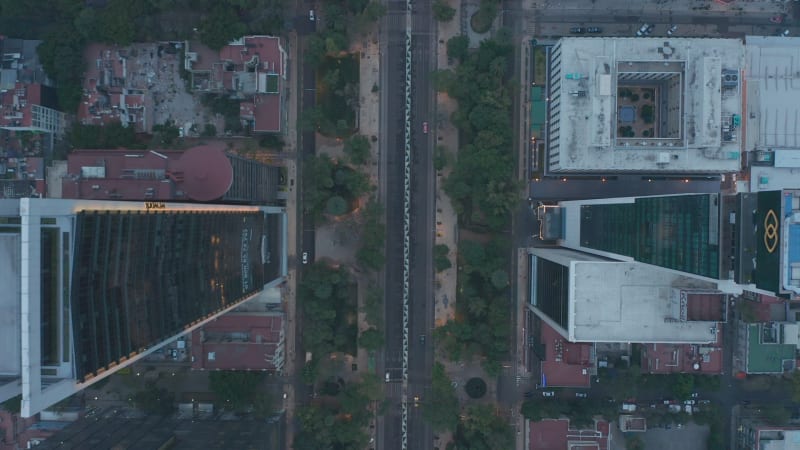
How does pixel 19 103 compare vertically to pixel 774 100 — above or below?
below

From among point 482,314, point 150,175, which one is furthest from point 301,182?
point 482,314

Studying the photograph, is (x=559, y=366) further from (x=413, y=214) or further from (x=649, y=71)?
(x=649, y=71)

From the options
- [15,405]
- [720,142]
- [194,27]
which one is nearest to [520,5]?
[720,142]

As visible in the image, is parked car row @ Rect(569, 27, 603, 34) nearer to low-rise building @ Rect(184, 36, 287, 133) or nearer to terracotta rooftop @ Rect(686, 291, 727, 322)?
terracotta rooftop @ Rect(686, 291, 727, 322)

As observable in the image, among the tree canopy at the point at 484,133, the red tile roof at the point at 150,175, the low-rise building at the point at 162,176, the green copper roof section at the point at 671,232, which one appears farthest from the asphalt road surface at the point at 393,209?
the green copper roof section at the point at 671,232

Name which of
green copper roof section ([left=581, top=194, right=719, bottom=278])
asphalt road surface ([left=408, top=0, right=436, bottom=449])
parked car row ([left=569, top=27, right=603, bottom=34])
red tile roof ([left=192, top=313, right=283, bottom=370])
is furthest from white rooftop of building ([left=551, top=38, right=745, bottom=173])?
red tile roof ([left=192, top=313, right=283, bottom=370])

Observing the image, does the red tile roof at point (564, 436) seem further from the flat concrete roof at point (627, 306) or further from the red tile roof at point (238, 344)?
the red tile roof at point (238, 344)
